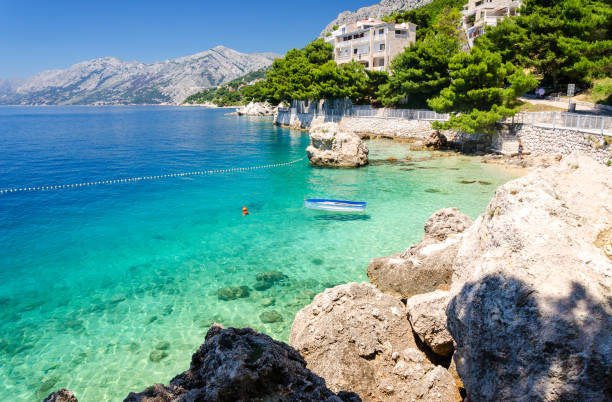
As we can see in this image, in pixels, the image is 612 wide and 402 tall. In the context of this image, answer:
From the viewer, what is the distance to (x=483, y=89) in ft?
114

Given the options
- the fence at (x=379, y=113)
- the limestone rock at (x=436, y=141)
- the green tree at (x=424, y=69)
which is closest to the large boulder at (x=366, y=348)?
the limestone rock at (x=436, y=141)

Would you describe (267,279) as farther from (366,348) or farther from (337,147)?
(337,147)

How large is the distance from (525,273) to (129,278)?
1447cm

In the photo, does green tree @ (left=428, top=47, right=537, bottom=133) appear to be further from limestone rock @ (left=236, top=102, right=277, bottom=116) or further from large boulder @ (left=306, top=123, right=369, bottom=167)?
limestone rock @ (left=236, top=102, right=277, bottom=116)

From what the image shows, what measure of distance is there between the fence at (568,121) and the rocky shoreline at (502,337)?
2432 centimetres

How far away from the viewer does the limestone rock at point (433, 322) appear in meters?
7.59

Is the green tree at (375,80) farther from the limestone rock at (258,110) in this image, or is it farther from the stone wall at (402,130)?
the limestone rock at (258,110)

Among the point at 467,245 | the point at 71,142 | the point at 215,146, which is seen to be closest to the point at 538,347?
the point at 467,245

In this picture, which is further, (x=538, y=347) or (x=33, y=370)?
(x=33, y=370)

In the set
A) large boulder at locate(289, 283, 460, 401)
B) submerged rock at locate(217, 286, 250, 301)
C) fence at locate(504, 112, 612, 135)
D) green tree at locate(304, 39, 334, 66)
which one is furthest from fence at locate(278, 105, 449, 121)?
large boulder at locate(289, 283, 460, 401)

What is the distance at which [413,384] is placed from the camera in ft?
22.8

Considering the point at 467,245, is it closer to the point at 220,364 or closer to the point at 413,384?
the point at 413,384

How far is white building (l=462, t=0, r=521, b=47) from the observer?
211 ft

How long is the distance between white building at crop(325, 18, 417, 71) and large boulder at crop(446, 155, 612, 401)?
6329 cm
